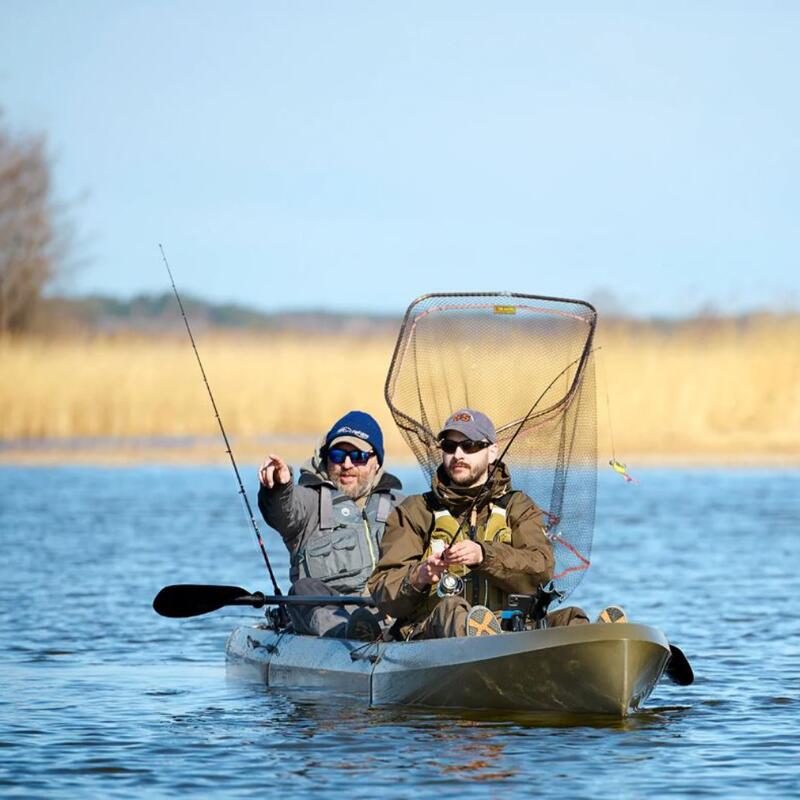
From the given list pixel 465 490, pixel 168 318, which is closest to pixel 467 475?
pixel 465 490

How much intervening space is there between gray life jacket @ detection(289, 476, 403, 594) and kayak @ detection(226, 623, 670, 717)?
47 centimetres

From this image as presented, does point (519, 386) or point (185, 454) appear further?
point (185, 454)

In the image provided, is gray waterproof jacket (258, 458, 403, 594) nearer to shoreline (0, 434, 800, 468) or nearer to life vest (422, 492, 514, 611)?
life vest (422, 492, 514, 611)

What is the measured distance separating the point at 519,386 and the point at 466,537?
1601mm

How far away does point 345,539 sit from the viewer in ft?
36.4

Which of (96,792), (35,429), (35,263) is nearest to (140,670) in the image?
(96,792)

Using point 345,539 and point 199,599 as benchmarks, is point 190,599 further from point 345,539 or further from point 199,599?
point 345,539

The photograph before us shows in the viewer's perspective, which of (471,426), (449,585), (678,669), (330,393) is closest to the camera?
(449,585)

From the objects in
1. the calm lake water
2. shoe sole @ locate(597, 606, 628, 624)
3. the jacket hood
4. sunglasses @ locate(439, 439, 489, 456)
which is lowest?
the calm lake water

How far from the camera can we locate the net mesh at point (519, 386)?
1077 cm

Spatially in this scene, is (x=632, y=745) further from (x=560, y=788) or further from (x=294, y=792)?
(x=294, y=792)

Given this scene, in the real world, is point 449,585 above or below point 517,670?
above

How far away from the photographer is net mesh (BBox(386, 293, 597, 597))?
1077 cm

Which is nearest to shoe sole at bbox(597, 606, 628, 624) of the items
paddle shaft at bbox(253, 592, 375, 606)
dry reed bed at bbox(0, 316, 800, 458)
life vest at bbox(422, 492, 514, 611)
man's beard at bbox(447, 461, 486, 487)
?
life vest at bbox(422, 492, 514, 611)
